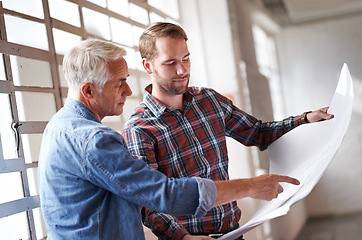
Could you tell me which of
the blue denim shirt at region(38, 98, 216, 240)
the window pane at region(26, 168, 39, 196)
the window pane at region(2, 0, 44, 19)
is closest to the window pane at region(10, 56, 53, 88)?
the window pane at region(2, 0, 44, 19)

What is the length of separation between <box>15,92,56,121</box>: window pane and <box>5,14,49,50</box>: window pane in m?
0.15

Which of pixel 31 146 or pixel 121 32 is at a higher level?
pixel 121 32

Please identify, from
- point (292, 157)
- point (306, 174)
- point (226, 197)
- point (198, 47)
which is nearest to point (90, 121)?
point (226, 197)

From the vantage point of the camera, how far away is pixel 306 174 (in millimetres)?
1061

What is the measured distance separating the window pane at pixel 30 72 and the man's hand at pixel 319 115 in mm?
817

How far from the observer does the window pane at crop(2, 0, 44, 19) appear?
48.6 inches

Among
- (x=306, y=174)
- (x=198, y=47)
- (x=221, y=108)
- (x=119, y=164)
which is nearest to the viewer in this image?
(x=119, y=164)

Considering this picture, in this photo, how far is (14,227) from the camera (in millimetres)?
1183

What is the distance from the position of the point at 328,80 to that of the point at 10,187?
1.51 meters

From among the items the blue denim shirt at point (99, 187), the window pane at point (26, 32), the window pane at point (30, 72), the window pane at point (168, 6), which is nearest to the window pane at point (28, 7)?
the window pane at point (26, 32)

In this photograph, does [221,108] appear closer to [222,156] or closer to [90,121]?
[222,156]

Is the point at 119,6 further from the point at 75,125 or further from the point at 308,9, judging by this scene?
the point at 75,125

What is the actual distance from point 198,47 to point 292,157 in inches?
57.3

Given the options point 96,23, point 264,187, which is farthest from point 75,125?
point 96,23
